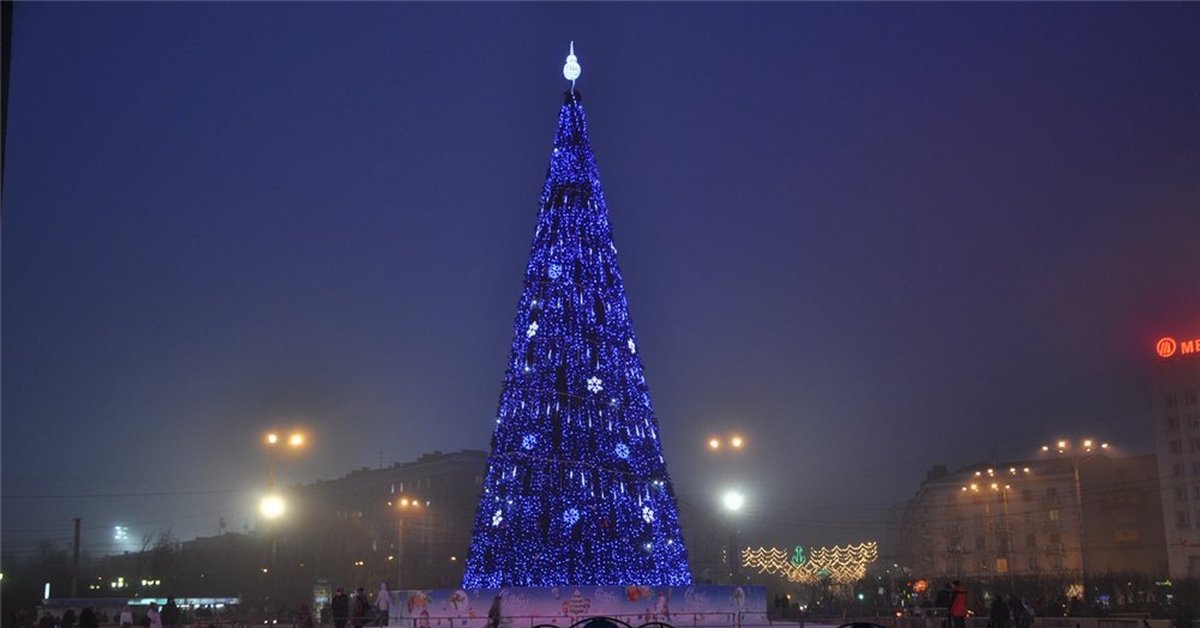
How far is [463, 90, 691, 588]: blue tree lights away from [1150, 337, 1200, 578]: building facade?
6279cm

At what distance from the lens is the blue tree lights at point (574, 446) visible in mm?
33188

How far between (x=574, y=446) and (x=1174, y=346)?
6869 centimetres

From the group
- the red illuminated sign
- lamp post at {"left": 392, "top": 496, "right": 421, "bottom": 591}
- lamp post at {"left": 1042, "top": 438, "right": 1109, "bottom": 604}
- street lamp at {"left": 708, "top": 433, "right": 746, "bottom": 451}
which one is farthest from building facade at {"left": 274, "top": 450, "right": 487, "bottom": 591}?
Answer: the red illuminated sign

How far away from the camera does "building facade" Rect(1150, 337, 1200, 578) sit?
8262 centimetres

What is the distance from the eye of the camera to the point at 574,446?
3356 centimetres

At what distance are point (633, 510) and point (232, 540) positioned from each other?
3122 inches

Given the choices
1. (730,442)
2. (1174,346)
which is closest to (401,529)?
(730,442)

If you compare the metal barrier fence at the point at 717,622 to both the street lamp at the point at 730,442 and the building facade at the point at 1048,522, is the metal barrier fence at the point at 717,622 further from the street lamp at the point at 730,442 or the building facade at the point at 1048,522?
the building facade at the point at 1048,522

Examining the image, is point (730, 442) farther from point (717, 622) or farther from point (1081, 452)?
point (1081, 452)

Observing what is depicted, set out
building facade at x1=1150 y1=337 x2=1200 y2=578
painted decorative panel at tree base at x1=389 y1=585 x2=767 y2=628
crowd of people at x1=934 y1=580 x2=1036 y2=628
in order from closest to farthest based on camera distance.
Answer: crowd of people at x1=934 y1=580 x2=1036 y2=628 → painted decorative panel at tree base at x1=389 y1=585 x2=767 y2=628 → building facade at x1=1150 y1=337 x2=1200 y2=578

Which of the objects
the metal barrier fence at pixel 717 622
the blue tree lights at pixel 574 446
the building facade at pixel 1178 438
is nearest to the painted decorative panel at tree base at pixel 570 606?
the metal barrier fence at pixel 717 622

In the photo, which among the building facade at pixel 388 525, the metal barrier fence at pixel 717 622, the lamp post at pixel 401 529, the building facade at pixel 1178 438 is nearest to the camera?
→ the metal barrier fence at pixel 717 622

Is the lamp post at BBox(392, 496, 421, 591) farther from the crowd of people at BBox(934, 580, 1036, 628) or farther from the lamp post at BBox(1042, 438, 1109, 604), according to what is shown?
the lamp post at BBox(1042, 438, 1109, 604)

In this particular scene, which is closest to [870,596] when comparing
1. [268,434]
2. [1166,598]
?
[1166,598]
